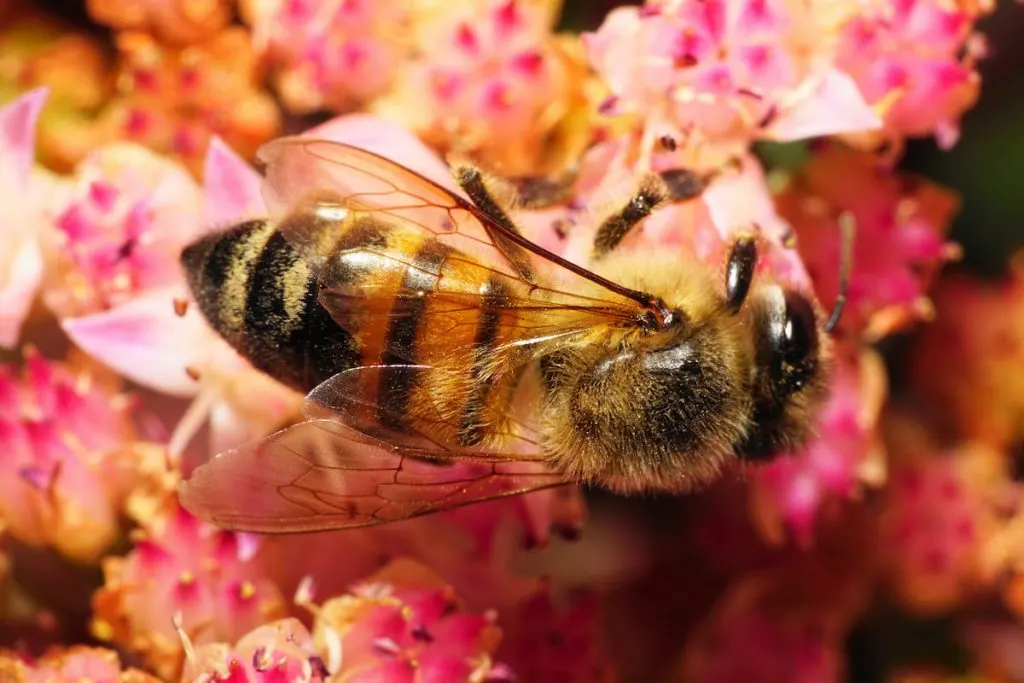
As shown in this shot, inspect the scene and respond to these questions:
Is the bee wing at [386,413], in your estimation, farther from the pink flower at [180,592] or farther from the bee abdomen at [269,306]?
the pink flower at [180,592]

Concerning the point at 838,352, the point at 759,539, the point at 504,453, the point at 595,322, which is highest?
the point at 595,322

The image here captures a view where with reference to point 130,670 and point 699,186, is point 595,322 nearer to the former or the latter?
point 699,186

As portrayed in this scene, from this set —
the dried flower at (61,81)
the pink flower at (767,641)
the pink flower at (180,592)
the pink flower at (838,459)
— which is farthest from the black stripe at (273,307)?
the pink flower at (767,641)

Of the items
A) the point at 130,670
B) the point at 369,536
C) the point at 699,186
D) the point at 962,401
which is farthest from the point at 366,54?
the point at 962,401

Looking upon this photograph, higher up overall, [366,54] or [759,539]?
[366,54]

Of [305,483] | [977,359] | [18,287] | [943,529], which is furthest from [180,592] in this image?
[977,359]

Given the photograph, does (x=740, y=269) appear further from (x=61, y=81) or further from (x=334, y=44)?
(x=61, y=81)
